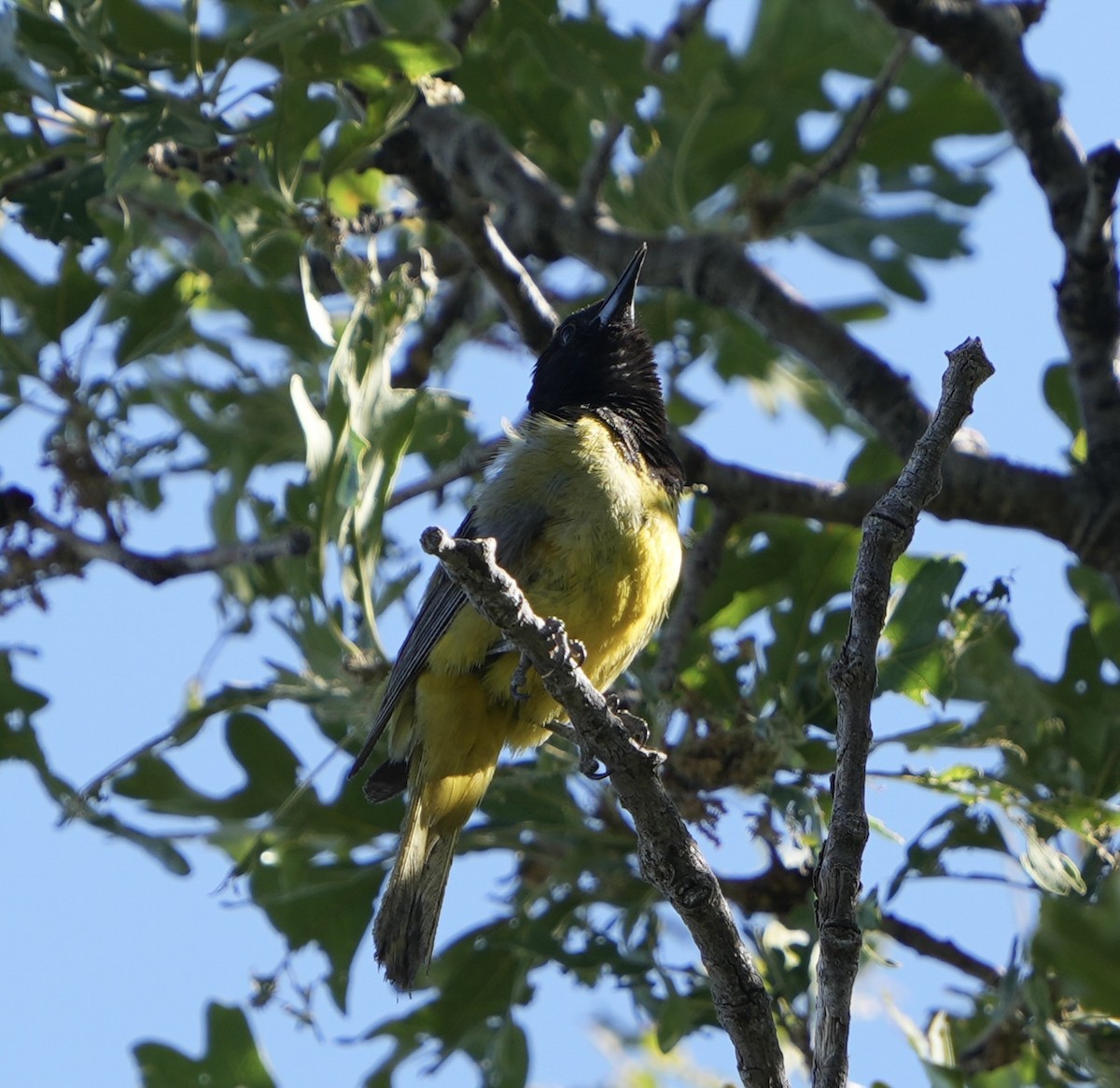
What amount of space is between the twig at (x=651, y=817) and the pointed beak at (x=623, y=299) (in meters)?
2.31

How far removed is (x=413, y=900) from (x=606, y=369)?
78.8 inches

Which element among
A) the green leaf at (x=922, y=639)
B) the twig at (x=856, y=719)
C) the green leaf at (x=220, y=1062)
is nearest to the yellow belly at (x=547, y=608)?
the green leaf at (x=922, y=639)

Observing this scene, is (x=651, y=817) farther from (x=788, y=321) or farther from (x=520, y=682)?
(x=788, y=321)

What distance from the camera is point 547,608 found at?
4.01 m

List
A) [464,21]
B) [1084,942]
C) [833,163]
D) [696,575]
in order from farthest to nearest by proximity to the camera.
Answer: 1. [833,163]
2. [464,21]
3. [696,575]
4. [1084,942]

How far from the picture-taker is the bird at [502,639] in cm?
402

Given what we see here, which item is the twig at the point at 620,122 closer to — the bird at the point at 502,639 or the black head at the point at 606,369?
the black head at the point at 606,369

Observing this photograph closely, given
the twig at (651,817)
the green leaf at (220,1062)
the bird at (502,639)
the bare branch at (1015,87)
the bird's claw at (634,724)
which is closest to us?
the twig at (651,817)

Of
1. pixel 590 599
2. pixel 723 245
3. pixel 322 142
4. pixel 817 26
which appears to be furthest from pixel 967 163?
pixel 590 599

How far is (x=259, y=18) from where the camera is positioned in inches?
160

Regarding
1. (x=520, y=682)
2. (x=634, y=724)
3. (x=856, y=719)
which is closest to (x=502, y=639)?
(x=520, y=682)

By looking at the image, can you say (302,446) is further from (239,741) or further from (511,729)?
(511,729)

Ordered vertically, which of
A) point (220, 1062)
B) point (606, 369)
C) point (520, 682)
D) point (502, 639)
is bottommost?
point (220, 1062)

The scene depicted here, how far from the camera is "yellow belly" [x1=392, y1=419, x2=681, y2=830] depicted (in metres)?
4.04
